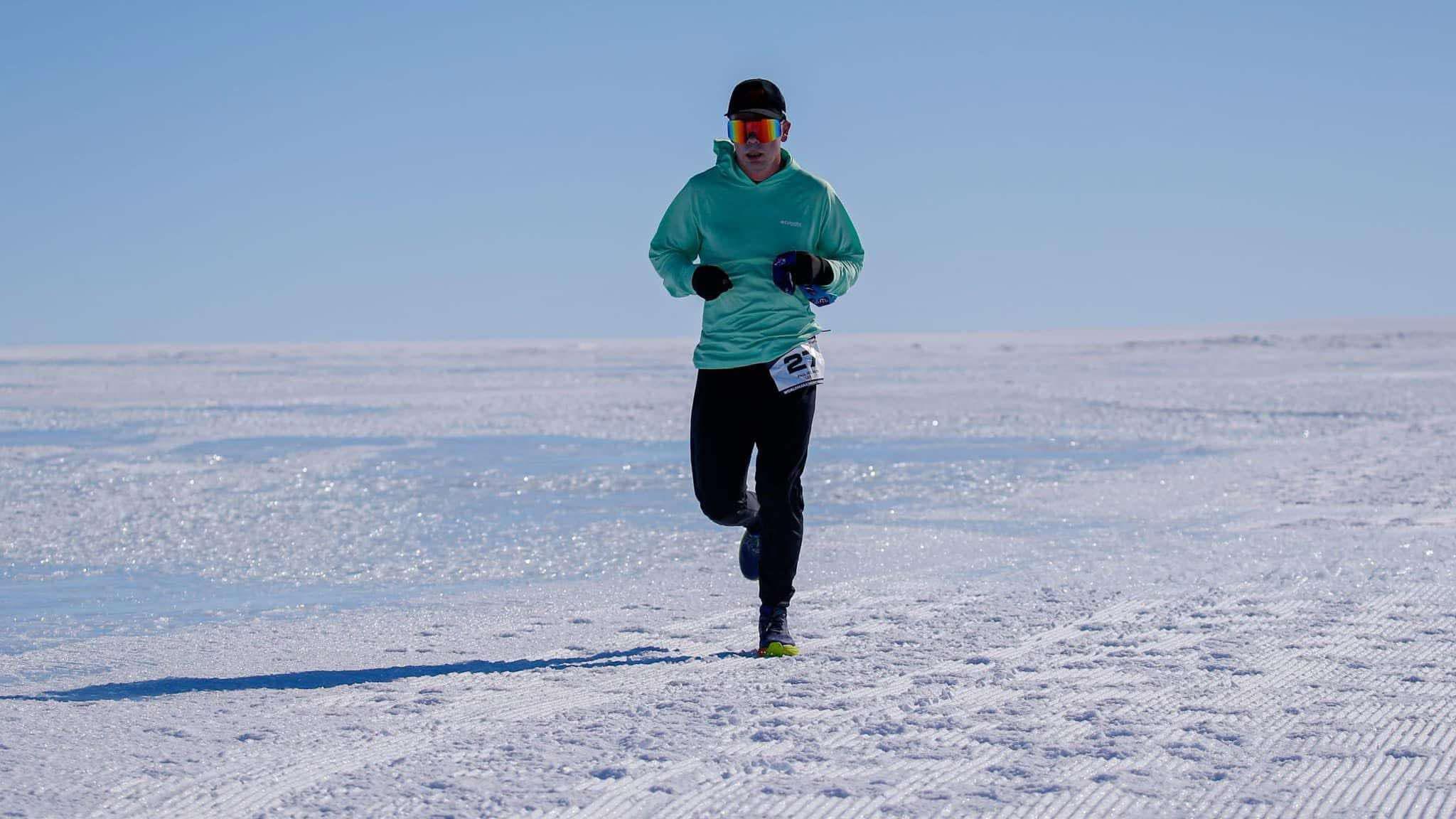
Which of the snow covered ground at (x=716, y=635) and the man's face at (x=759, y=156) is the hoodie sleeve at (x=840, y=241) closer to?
the man's face at (x=759, y=156)

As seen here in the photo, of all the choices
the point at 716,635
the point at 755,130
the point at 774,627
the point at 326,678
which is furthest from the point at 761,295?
the point at 326,678

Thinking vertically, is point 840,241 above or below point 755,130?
below

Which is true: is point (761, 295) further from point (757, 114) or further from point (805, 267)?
point (757, 114)

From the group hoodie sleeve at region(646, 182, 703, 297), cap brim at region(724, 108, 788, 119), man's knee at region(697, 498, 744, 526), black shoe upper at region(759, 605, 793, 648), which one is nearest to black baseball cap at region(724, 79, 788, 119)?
cap brim at region(724, 108, 788, 119)

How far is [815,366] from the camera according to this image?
401 cm

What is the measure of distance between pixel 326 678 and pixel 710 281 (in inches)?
59.5

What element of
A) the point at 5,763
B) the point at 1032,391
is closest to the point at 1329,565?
the point at 5,763

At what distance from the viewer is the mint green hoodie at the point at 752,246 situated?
4.01 m

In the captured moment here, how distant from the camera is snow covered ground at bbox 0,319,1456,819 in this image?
9.04 feet

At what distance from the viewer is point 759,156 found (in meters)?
3.97

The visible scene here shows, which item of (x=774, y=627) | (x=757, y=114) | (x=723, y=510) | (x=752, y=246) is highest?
(x=757, y=114)

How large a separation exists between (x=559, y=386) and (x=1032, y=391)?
8.13 meters

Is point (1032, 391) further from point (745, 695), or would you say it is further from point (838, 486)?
point (745, 695)

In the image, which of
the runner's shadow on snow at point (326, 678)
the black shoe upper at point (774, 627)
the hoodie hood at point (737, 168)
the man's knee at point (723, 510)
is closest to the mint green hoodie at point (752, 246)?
the hoodie hood at point (737, 168)
